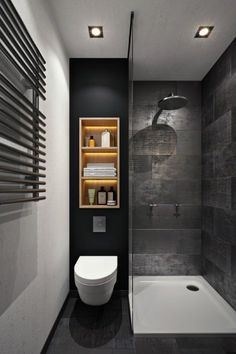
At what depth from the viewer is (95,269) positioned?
1.87m

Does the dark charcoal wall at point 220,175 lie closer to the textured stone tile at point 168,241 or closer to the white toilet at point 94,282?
the textured stone tile at point 168,241

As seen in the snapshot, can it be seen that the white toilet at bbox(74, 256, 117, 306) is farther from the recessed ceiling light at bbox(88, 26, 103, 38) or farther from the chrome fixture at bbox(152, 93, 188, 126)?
the recessed ceiling light at bbox(88, 26, 103, 38)

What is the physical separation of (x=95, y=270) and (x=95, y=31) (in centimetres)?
216

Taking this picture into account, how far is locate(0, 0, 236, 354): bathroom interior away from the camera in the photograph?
1.25 metres

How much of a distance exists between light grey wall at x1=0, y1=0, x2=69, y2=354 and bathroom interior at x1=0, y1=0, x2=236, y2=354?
0.01m

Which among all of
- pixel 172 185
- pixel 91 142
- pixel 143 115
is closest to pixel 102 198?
pixel 91 142

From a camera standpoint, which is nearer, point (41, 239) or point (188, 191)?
point (41, 239)

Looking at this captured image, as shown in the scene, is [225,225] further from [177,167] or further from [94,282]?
[94,282]

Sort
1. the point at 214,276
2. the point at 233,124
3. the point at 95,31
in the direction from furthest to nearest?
the point at 214,276
the point at 233,124
the point at 95,31

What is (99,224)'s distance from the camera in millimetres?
2340

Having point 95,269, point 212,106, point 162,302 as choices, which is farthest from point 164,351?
point 212,106

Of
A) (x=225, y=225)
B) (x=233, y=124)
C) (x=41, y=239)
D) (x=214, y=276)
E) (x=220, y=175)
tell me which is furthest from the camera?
(x=214, y=276)

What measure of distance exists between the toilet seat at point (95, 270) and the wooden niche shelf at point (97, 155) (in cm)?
53

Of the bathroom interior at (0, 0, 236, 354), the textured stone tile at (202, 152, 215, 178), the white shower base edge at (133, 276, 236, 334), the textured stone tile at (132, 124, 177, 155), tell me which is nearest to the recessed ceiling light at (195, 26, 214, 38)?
the bathroom interior at (0, 0, 236, 354)
